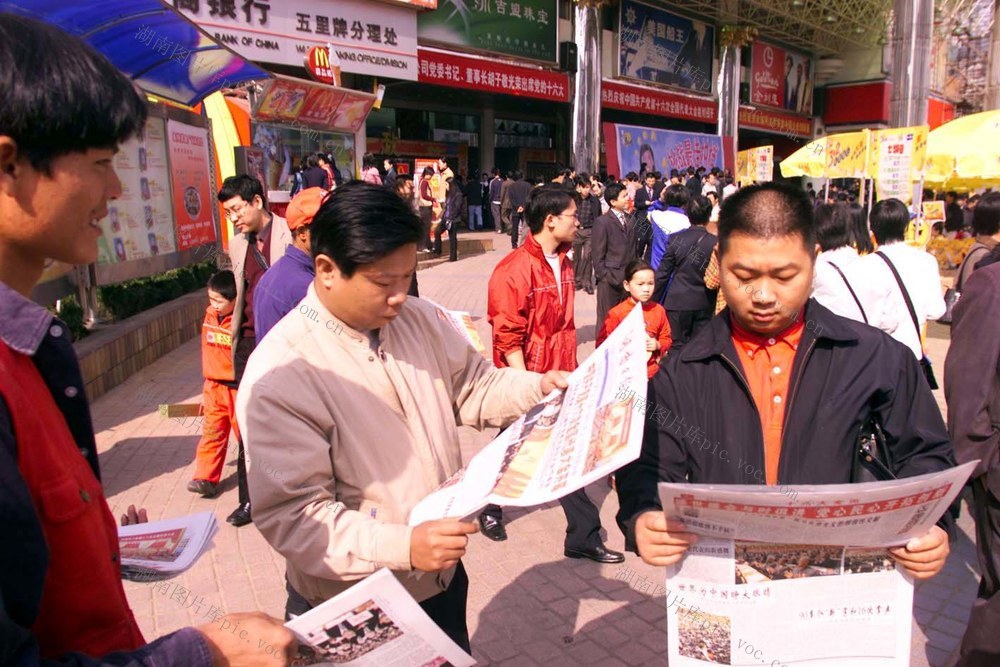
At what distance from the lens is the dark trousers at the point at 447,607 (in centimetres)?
186

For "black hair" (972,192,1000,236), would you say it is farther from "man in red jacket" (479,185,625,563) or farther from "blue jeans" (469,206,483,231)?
"blue jeans" (469,206,483,231)

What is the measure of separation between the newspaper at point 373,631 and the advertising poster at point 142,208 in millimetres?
6336

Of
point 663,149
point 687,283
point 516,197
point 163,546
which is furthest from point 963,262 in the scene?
point 663,149

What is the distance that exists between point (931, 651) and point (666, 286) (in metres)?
3.26

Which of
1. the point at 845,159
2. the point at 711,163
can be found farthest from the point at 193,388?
the point at 711,163

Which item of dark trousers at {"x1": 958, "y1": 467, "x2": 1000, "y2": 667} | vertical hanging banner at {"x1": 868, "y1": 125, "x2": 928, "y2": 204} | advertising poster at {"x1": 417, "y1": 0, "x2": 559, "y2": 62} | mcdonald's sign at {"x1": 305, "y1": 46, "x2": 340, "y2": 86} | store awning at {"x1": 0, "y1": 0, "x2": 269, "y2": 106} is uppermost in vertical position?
advertising poster at {"x1": 417, "y1": 0, "x2": 559, "y2": 62}

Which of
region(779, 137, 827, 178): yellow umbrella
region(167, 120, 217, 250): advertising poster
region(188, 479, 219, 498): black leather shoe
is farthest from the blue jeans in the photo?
region(188, 479, 219, 498): black leather shoe

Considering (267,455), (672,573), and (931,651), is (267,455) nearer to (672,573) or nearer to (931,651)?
(672,573)

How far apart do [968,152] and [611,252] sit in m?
7.35

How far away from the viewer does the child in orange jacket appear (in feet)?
14.1

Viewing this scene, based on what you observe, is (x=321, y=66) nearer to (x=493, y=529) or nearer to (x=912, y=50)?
(x=493, y=529)

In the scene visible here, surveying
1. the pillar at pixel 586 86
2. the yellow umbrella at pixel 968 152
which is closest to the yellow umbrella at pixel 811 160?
the yellow umbrella at pixel 968 152

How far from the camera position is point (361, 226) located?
1635 millimetres

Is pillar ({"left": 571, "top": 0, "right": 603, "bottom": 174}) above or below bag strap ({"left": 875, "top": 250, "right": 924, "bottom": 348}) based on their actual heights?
above
